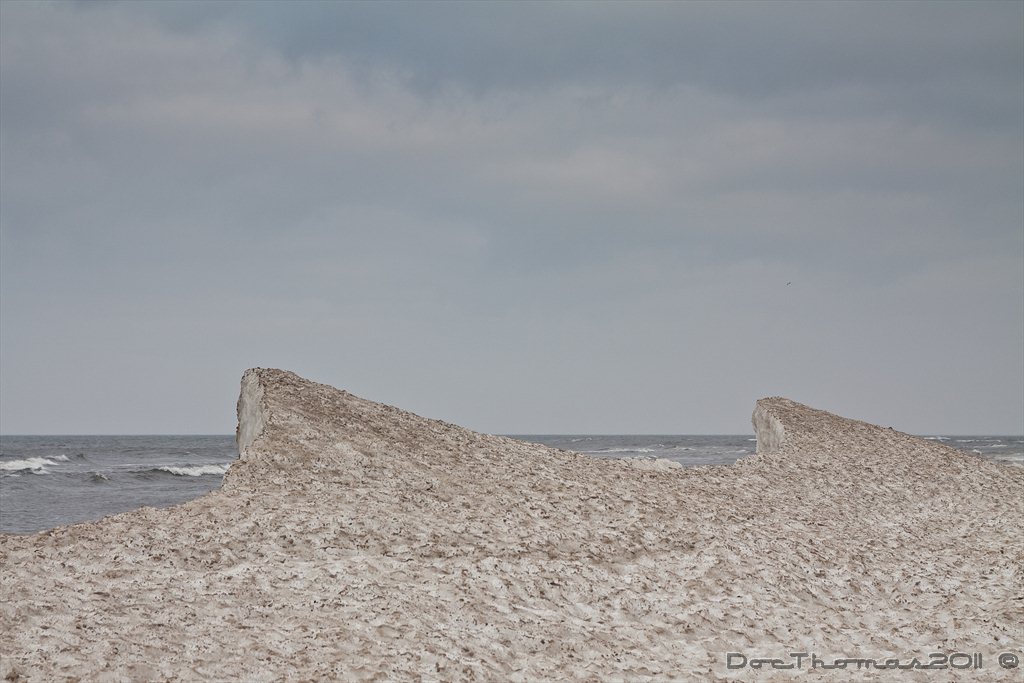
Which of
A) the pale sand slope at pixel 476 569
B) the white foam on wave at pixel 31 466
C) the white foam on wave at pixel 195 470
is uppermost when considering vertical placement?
the pale sand slope at pixel 476 569

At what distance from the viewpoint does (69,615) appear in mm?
11086

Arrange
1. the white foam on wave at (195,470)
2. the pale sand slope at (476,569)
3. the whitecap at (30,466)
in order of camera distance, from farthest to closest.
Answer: the whitecap at (30,466) < the white foam on wave at (195,470) < the pale sand slope at (476,569)

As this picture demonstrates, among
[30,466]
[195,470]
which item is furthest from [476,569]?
[30,466]

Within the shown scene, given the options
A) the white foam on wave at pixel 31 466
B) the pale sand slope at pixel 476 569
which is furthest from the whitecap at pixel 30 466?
the pale sand slope at pixel 476 569

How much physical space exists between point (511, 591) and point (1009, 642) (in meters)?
7.96

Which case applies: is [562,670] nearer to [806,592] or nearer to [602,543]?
[602,543]

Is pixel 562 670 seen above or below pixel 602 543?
below

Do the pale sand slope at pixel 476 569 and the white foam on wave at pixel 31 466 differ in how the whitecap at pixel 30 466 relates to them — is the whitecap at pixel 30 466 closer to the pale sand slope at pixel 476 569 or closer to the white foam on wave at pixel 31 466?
the white foam on wave at pixel 31 466

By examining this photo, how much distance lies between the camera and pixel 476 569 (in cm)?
1393

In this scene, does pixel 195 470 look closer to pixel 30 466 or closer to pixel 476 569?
pixel 30 466

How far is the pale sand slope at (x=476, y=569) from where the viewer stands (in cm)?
1109


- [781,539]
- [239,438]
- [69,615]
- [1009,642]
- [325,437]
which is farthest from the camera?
[239,438]

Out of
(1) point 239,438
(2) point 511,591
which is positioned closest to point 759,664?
(2) point 511,591

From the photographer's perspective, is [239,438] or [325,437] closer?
[325,437]
